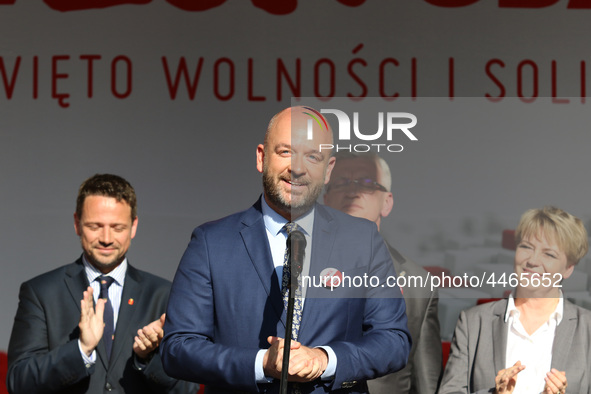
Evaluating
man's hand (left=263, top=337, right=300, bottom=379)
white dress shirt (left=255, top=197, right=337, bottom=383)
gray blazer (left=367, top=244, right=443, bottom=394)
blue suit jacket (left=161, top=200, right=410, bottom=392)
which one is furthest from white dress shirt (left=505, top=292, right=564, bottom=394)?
man's hand (left=263, top=337, right=300, bottom=379)

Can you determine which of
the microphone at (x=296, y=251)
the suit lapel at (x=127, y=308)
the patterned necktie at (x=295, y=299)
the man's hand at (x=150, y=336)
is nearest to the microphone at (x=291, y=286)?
the microphone at (x=296, y=251)

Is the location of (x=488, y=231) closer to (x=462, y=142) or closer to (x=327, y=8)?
(x=462, y=142)

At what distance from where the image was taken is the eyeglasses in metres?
2.70

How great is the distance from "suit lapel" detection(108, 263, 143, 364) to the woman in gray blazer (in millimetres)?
1289

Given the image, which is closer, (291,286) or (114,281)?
(291,286)

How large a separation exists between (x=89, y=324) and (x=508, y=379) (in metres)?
1.57

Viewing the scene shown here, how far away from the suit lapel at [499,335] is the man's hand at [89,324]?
4.83ft

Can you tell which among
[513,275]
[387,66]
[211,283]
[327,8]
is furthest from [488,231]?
[327,8]

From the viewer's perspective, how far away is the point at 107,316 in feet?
11.7

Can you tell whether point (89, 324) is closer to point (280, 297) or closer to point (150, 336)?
point (150, 336)

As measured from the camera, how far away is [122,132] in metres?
4.57

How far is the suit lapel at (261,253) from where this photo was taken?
100 inches

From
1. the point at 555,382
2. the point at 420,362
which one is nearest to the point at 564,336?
the point at 555,382

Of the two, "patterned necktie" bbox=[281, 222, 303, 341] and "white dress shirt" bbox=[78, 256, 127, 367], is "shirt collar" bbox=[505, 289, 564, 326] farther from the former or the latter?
"white dress shirt" bbox=[78, 256, 127, 367]
